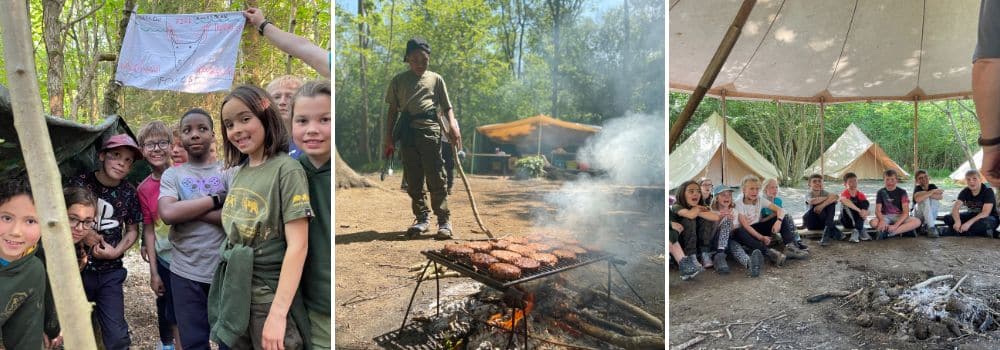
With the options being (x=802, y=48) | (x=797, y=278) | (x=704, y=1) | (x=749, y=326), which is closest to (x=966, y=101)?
(x=802, y=48)

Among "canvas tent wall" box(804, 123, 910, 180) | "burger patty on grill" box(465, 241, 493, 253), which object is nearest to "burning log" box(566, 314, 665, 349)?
"burger patty on grill" box(465, 241, 493, 253)

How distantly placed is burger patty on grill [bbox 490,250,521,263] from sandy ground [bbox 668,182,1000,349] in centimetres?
140

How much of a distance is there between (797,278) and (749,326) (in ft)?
2.84

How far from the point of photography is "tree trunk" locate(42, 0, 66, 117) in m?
4.74

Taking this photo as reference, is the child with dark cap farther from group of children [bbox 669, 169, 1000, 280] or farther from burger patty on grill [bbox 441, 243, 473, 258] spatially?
group of children [bbox 669, 169, 1000, 280]

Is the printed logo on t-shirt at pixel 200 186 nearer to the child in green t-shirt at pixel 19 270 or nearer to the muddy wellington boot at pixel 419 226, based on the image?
the child in green t-shirt at pixel 19 270

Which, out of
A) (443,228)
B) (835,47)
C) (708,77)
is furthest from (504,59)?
(835,47)

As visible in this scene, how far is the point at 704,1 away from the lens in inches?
144

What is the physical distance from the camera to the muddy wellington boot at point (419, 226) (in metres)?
2.38

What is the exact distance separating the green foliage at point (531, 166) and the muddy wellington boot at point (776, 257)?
2.55 meters

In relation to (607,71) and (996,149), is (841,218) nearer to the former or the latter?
(996,149)

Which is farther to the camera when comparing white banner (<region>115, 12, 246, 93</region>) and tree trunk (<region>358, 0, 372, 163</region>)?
white banner (<region>115, 12, 246, 93</region>)

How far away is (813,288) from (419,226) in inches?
112

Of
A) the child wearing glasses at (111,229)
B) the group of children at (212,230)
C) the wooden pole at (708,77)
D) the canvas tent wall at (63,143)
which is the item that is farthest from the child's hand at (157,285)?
the wooden pole at (708,77)
